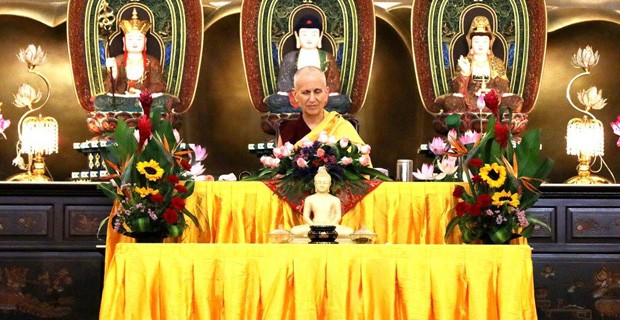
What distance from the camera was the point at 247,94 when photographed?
8.78 metres

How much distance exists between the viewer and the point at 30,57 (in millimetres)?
8156

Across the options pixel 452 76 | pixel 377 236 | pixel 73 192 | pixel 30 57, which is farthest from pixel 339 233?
pixel 30 57

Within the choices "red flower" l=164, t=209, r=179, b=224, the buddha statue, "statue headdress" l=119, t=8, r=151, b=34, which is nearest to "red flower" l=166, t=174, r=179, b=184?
"red flower" l=164, t=209, r=179, b=224

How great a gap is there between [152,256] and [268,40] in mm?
3041

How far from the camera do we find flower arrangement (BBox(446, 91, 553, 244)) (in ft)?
18.6

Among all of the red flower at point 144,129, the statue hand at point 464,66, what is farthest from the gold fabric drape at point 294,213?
the statue hand at point 464,66

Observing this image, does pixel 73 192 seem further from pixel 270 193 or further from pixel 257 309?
pixel 257 309

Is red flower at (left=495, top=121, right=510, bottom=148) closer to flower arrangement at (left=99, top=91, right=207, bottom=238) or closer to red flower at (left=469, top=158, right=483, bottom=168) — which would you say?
red flower at (left=469, top=158, right=483, bottom=168)

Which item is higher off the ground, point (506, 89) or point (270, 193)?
point (506, 89)

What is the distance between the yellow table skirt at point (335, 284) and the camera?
17.0 feet

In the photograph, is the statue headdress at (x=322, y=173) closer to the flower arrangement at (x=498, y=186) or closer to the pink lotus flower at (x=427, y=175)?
the flower arrangement at (x=498, y=186)

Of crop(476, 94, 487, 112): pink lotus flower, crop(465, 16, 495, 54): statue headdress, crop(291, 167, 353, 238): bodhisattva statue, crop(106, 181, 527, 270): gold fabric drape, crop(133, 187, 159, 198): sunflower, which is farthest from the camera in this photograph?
crop(465, 16, 495, 54): statue headdress

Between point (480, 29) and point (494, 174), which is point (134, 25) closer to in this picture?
point (480, 29)

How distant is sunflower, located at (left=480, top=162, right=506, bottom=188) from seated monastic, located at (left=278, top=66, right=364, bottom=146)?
2.32ft
